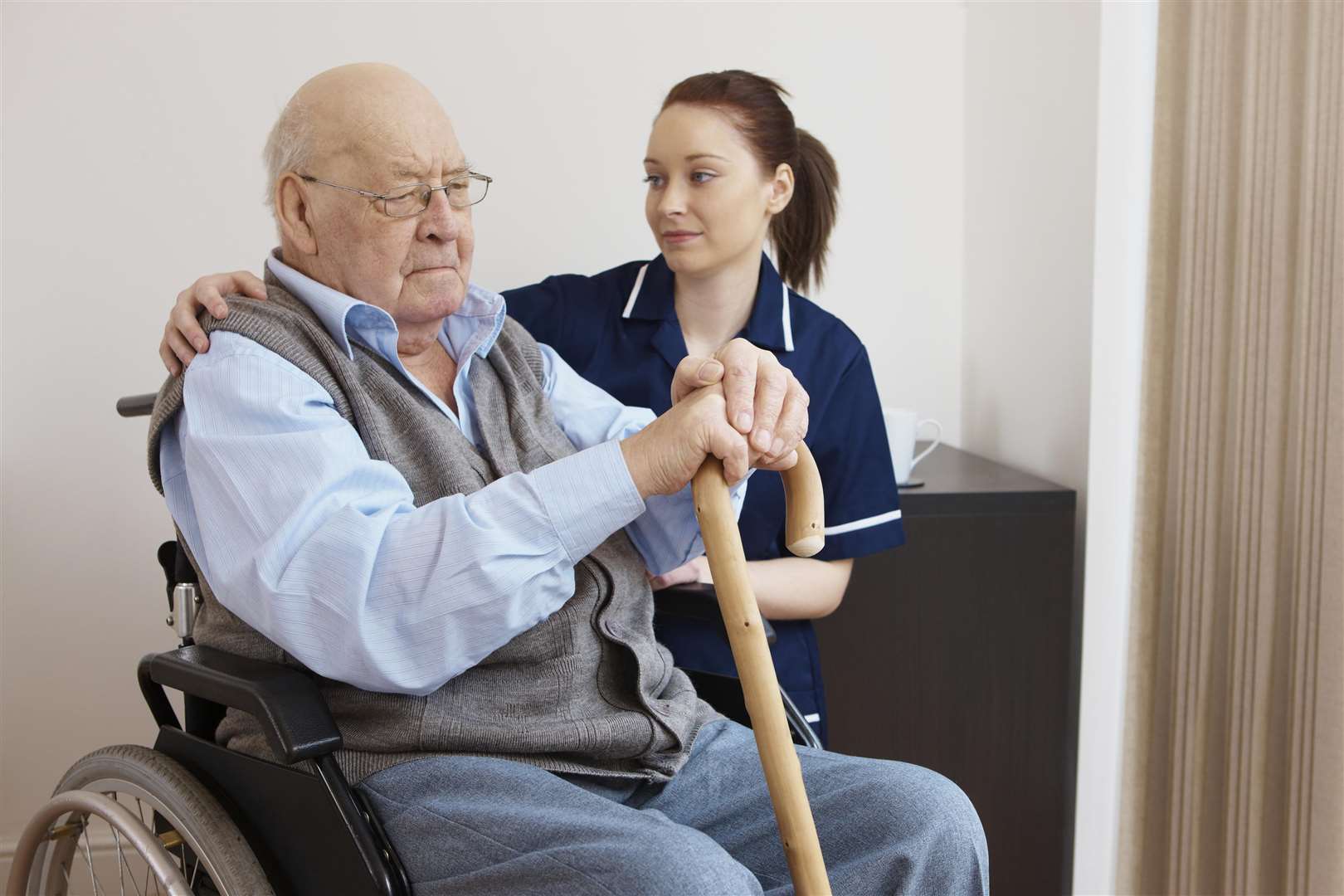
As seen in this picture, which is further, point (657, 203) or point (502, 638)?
point (657, 203)

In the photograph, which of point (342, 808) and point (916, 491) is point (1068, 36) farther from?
point (342, 808)

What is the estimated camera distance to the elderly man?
1056 mm

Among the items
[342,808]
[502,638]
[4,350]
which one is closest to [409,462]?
[502,638]

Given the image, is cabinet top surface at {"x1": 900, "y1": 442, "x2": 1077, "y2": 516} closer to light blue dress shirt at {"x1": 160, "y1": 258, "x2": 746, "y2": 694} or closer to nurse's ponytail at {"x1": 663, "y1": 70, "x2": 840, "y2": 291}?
nurse's ponytail at {"x1": 663, "y1": 70, "x2": 840, "y2": 291}

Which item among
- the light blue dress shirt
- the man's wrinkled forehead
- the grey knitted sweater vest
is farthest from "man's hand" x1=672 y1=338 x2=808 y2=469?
the man's wrinkled forehead

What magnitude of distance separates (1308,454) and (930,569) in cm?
63

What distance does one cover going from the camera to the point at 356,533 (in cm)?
106

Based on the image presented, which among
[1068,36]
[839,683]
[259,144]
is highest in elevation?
[1068,36]

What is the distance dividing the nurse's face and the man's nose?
0.51m

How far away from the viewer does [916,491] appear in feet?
6.51

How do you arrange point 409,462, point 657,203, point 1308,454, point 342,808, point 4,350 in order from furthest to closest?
point 4,350, point 657,203, point 1308,454, point 409,462, point 342,808

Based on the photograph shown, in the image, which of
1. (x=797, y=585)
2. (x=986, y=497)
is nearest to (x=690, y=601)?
(x=797, y=585)

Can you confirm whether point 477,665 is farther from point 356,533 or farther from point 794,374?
point 794,374

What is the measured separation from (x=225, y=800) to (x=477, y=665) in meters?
0.28
